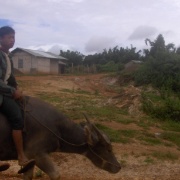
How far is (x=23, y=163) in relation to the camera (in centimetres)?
467

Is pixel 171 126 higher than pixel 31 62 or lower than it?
lower

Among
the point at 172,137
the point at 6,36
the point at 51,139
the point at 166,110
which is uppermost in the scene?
the point at 6,36

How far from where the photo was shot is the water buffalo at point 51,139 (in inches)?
190

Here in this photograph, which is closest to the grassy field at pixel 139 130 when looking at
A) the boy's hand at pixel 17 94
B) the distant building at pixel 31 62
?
the boy's hand at pixel 17 94

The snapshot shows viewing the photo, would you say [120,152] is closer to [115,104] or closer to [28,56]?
[115,104]

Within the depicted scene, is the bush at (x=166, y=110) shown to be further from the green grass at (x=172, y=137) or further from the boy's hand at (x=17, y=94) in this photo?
the boy's hand at (x=17, y=94)

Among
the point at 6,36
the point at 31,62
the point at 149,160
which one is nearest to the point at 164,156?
the point at 149,160

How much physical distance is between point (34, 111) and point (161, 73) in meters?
19.6

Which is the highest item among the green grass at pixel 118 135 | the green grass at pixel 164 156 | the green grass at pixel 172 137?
the green grass at pixel 118 135

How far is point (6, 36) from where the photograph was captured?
4.91 meters

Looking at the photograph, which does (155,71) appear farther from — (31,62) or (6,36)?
(6,36)

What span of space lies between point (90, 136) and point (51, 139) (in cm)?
59

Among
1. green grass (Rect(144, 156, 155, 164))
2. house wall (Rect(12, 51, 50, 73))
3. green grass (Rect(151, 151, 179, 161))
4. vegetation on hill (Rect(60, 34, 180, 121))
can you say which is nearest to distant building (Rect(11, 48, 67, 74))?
house wall (Rect(12, 51, 50, 73))

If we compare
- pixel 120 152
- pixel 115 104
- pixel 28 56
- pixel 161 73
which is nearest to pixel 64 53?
pixel 28 56
